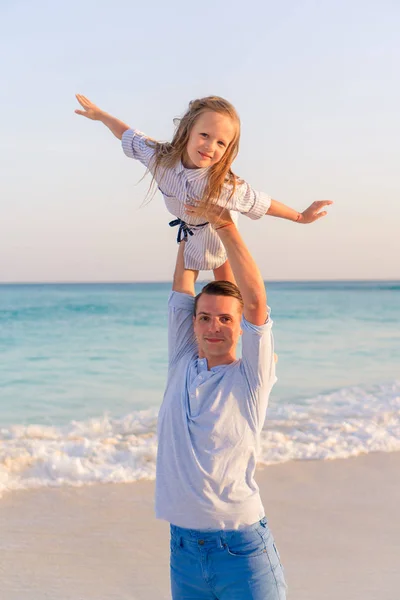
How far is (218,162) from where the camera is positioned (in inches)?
112

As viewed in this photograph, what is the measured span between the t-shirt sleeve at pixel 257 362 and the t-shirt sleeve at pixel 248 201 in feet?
1.71

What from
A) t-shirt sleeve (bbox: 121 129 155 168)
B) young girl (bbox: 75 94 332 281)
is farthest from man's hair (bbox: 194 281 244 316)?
t-shirt sleeve (bbox: 121 129 155 168)

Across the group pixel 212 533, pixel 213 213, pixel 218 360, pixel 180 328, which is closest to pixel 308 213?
pixel 213 213

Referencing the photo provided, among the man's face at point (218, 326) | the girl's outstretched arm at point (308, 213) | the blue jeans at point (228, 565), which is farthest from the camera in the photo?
the girl's outstretched arm at point (308, 213)

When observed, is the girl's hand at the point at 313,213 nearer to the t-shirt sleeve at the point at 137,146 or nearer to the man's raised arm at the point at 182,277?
the man's raised arm at the point at 182,277

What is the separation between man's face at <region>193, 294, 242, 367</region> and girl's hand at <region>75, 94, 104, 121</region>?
1035 millimetres

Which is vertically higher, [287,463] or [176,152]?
[176,152]

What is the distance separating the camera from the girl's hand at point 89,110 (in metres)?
3.17

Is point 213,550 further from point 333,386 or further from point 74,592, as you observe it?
point 333,386

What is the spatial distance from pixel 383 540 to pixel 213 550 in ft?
8.14

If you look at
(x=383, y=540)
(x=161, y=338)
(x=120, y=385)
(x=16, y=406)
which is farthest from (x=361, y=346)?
(x=383, y=540)

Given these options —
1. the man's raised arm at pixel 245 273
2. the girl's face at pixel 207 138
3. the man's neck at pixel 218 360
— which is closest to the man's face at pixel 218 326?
the man's neck at pixel 218 360

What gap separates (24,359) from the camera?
1467 centimetres

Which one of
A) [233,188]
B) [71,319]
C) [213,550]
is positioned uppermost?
[233,188]
